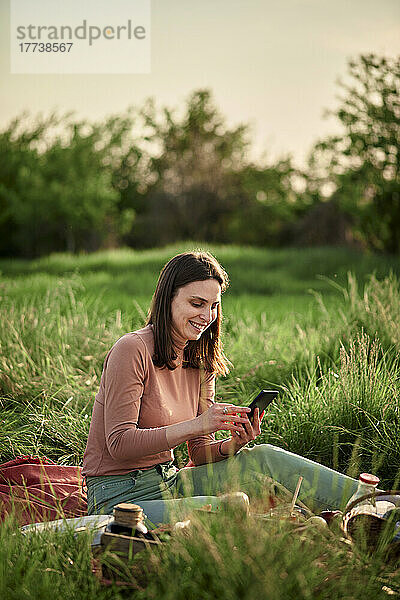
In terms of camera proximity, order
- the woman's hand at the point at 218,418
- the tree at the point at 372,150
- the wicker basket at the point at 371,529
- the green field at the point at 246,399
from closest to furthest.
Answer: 1. the green field at the point at 246,399
2. the wicker basket at the point at 371,529
3. the woman's hand at the point at 218,418
4. the tree at the point at 372,150

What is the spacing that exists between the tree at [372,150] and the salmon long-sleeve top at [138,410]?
27.1ft

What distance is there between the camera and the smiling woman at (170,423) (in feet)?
7.98

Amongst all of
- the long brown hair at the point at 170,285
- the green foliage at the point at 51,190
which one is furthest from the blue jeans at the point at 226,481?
A: the green foliage at the point at 51,190

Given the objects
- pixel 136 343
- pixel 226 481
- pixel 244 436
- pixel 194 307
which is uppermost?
pixel 194 307

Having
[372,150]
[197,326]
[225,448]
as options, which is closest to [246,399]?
[225,448]

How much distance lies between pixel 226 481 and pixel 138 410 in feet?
1.39

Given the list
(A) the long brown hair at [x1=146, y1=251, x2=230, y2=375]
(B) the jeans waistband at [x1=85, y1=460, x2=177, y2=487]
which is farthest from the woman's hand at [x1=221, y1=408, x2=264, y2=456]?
(A) the long brown hair at [x1=146, y1=251, x2=230, y2=375]

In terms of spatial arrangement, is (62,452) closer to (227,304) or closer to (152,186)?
(227,304)

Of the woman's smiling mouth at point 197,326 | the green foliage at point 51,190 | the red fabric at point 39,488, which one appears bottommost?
the red fabric at point 39,488

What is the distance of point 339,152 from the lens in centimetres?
1106

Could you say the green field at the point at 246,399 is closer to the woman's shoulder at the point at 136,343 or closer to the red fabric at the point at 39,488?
the red fabric at the point at 39,488

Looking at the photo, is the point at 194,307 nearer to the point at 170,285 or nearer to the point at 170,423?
the point at 170,285

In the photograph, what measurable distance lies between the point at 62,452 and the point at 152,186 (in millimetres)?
17191

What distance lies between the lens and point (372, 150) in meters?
10.8
